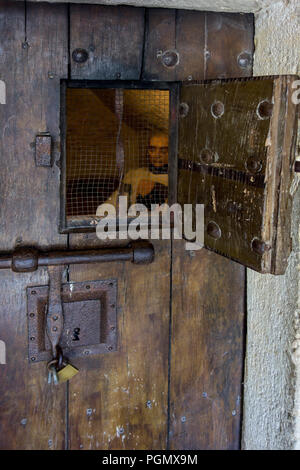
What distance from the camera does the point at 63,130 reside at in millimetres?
1080

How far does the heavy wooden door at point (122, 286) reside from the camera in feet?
3.50

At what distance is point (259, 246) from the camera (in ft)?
2.95

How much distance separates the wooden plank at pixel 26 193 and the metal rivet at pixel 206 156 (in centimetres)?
32

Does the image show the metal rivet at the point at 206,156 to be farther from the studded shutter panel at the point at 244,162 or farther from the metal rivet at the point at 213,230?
the metal rivet at the point at 213,230

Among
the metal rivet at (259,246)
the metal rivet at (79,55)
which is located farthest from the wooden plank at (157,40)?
the metal rivet at (259,246)

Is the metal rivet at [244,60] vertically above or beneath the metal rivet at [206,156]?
above

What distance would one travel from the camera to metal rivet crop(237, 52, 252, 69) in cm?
119

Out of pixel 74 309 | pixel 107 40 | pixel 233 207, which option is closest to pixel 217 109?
pixel 233 207

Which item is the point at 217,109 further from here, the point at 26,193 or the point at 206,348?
the point at 206,348

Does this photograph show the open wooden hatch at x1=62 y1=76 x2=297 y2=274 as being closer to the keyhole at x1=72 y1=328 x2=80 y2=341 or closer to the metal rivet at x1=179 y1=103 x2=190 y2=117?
the metal rivet at x1=179 y1=103 x2=190 y2=117

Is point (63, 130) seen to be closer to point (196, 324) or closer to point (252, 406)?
point (196, 324)

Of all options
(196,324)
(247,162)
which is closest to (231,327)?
(196,324)

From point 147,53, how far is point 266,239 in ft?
1.75

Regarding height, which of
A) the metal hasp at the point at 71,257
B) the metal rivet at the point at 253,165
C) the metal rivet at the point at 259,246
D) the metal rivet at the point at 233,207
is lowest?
the metal hasp at the point at 71,257
